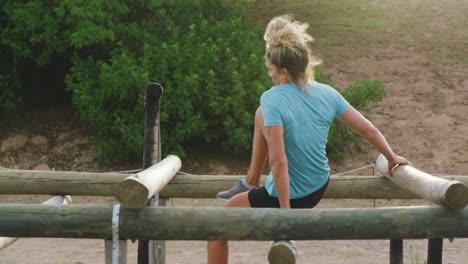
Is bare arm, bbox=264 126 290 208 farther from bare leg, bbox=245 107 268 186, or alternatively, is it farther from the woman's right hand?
the woman's right hand

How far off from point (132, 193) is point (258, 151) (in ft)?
2.47

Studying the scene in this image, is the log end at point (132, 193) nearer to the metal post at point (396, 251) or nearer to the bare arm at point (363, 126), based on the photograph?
the bare arm at point (363, 126)

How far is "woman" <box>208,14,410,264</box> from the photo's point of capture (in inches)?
153

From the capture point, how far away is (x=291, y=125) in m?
3.95

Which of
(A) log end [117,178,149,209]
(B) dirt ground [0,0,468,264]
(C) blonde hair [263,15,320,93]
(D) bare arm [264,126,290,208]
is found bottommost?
(B) dirt ground [0,0,468,264]

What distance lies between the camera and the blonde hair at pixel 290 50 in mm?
3922

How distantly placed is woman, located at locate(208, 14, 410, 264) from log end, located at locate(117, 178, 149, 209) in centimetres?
54

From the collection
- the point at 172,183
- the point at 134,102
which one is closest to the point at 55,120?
the point at 134,102

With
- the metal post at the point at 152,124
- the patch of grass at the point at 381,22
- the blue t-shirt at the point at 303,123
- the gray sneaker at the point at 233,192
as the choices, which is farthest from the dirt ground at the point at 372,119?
the blue t-shirt at the point at 303,123

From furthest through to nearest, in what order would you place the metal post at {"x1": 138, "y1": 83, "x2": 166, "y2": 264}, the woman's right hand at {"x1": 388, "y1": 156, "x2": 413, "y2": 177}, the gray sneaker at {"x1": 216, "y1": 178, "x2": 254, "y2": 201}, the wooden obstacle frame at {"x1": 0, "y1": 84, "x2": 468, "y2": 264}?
→ the metal post at {"x1": 138, "y1": 83, "x2": 166, "y2": 264} → the woman's right hand at {"x1": 388, "y1": 156, "x2": 413, "y2": 177} → the gray sneaker at {"x1": 216, "y1": 178, "x2": 254, "y2": 201} → the wooden obstacle frame at {"x1": 0, "y1": 84, "x2": 468, "y2": 264}

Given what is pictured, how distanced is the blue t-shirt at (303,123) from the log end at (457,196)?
65cm

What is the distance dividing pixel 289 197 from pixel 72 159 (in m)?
9.22

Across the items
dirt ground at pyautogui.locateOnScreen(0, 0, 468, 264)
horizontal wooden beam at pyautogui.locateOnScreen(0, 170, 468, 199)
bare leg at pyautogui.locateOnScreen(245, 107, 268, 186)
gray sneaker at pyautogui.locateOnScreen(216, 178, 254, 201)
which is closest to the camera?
bare leg at pyautogui.locateOnScreen(245, 107, 268, 186)

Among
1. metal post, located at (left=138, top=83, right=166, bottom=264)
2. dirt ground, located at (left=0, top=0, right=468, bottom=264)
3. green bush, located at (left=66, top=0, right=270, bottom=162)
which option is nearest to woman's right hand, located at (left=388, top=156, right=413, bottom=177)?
metal post, located at (left=138, top=83, right=166, bottom=264)
